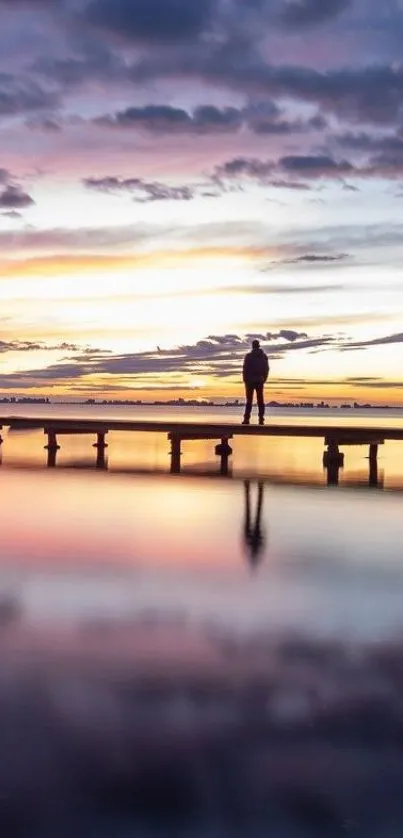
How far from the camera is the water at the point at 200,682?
452 cm

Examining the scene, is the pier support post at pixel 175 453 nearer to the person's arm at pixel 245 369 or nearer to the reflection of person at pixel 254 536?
the person's arm at pixel 245 369

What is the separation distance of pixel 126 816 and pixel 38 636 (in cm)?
348

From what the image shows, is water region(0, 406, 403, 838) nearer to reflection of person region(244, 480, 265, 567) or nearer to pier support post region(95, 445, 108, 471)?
reflection of person region(244, 480, 265, 567)

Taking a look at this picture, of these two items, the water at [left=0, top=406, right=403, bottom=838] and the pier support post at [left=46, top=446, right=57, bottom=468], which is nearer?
the water at [left=0, top=406, right=403, bottom=838]

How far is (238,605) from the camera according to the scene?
9.17 meters

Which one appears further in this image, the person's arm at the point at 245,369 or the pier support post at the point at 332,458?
the pier support post at the point at 332,458

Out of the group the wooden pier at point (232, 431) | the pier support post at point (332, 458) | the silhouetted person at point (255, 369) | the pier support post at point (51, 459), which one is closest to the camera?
the silhouetted person at point (255, 369)

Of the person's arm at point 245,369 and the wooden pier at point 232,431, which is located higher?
the person's arm at point 245,369

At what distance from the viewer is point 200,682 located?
6469 mm

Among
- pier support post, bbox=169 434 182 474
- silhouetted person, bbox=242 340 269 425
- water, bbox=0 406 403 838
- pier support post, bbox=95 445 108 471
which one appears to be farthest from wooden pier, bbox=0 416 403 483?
water, bbox=0 406 403 838

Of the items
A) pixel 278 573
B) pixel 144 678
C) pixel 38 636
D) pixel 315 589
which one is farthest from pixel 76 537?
pixel 144 678

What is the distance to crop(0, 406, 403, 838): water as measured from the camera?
452cm

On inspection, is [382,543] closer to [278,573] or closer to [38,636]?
[278,573]

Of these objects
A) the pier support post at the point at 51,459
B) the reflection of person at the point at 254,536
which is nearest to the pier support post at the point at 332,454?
the pier support post at the point at 51,459
